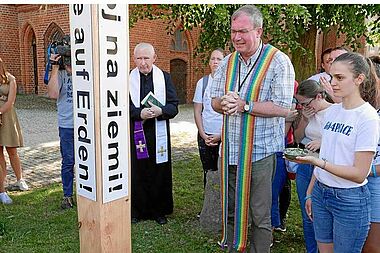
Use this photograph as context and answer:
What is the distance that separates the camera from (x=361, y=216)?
85.6 inches

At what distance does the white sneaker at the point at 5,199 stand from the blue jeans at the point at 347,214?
3.86m

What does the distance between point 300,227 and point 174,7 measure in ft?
10.8

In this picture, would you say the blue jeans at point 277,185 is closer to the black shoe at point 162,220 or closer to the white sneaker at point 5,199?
the black shoe at point 162,220

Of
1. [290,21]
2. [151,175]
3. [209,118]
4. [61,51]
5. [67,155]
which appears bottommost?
[151,175]

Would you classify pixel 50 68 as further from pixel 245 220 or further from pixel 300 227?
pixel 300 227

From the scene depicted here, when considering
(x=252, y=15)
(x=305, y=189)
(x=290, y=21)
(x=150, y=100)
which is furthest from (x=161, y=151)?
(x=290, y=21)

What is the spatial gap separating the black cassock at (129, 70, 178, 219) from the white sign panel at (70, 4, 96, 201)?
6.52ft

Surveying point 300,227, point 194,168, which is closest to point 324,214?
point 300,227

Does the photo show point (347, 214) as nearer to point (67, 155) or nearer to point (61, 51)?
point (61, 51)

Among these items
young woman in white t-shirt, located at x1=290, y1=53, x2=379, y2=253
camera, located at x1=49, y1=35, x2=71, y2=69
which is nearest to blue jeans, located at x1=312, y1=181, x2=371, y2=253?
young woman in white t-shirt, located at x1=290, y1=53, x2=379, y2=253

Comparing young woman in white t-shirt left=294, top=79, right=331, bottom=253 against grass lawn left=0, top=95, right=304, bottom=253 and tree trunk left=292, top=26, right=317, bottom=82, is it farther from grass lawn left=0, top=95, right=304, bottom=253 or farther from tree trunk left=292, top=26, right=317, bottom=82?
tree trunk left=292, top=26, right=317, bottom=82

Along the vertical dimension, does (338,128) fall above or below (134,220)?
above

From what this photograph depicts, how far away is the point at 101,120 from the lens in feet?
6.16

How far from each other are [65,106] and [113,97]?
2585 mm
